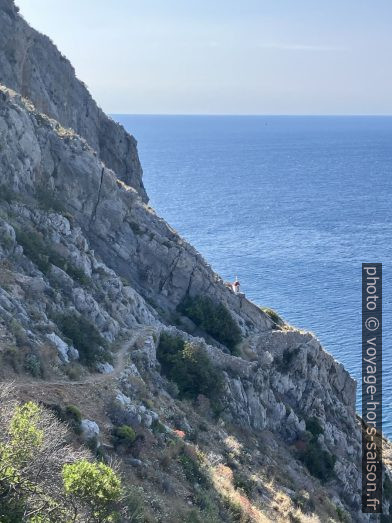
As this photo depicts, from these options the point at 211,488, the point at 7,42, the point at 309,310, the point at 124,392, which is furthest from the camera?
the point at 309,310

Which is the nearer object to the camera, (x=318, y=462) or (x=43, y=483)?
(x=43, y=483)

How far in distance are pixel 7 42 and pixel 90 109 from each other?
1049 centimetres

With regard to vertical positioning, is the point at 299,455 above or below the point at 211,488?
below

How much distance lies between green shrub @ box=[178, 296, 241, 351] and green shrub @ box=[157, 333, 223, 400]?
6.64 m

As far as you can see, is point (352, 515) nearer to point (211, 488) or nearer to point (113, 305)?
point (211, 488)

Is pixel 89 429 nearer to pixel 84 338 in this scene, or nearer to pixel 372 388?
pixel 84 338

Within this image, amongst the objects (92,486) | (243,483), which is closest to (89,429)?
(92,486)

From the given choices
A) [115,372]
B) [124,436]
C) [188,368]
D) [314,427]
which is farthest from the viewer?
[314,427]

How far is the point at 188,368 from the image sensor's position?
133ft

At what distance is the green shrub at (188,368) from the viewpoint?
40.0 m

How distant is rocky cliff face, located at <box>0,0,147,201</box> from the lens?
5650 cm

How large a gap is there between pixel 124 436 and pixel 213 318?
74.6 ft

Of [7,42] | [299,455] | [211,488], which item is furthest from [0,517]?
[7,42]

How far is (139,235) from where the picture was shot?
5075 cm
